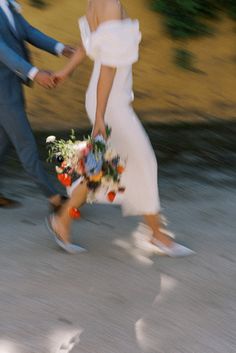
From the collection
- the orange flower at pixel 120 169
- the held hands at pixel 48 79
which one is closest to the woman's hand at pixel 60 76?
the held hands at pixel 48 79

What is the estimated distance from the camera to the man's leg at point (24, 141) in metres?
4.88

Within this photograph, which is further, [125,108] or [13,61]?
[13,61]

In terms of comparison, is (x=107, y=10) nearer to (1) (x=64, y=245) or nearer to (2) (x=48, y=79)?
(2) (x=48, y=79)

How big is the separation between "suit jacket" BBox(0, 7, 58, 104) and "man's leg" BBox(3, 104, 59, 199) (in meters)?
0.08

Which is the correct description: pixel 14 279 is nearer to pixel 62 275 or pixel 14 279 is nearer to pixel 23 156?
pixel 62 275

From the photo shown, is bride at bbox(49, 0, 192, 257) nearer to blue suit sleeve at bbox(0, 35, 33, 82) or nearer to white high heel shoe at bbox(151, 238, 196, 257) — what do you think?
white high heel shoe at bbox(151, 238, 196, 257)

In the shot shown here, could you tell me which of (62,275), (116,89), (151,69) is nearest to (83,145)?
(116,89)

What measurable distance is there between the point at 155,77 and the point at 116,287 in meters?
3.69

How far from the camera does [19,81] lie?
492cm

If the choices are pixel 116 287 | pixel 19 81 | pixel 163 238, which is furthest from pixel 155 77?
pixel 116 287

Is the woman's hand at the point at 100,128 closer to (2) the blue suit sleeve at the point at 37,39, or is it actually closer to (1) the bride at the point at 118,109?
(1) the bride at the point at 118,109

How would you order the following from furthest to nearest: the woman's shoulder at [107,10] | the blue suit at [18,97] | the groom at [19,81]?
the blue suit at [18,97] < the groom at [19,81] < the woman's shoulder at [107,10]

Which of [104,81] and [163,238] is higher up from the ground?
[104,81]

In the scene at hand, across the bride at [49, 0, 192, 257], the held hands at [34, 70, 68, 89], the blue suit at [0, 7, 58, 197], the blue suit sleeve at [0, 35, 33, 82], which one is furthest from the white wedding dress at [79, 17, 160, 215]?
the blue suit at [0, 7, 58, 197]
